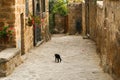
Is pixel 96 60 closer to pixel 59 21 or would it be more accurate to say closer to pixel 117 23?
pixel 117 23

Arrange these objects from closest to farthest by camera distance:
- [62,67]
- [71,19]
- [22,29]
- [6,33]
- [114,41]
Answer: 1. [114,41]
2. [62,67]
3. [6,33]
4. [22,29]
5. [71,19]

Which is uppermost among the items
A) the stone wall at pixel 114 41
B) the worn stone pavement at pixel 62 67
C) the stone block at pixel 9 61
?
the stone wall at pixel 114 41

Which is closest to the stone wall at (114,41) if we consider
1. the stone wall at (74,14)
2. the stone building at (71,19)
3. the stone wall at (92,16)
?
the stone wall at (92,16)

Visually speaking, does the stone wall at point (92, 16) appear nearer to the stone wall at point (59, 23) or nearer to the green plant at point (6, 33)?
the stone wall at point (59, 23)

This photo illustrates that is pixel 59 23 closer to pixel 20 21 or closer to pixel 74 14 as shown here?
pixel 74 14

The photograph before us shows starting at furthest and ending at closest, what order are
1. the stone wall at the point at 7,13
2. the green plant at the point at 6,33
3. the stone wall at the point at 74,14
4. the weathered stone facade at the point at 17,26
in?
the stone wall at the point at 74,14 < the stone wall at the point at 7,13 < the green plant at the point at 6,33 < the weathered stone facade at the point at 17,26

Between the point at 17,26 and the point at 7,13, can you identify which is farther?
the point at 17,26

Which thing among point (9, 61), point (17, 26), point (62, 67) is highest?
point (17, 26)

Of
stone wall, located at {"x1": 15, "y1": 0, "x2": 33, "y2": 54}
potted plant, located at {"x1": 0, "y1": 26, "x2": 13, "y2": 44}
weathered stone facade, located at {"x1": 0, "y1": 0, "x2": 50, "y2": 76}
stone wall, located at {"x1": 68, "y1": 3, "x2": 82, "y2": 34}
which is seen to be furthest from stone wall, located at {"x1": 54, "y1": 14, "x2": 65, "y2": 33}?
potted plant, located at {"x1": 0, "y1": 26, "x2": 13, "y2": 44}

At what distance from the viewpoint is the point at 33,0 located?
18.8 metres

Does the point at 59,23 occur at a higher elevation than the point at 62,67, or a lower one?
higher

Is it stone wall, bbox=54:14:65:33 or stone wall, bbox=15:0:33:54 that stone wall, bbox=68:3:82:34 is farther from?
stone wall, bbox=15:0:33:54

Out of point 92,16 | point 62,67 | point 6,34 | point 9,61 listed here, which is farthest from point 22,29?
point 92,16

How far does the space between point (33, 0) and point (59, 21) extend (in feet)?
46.5
